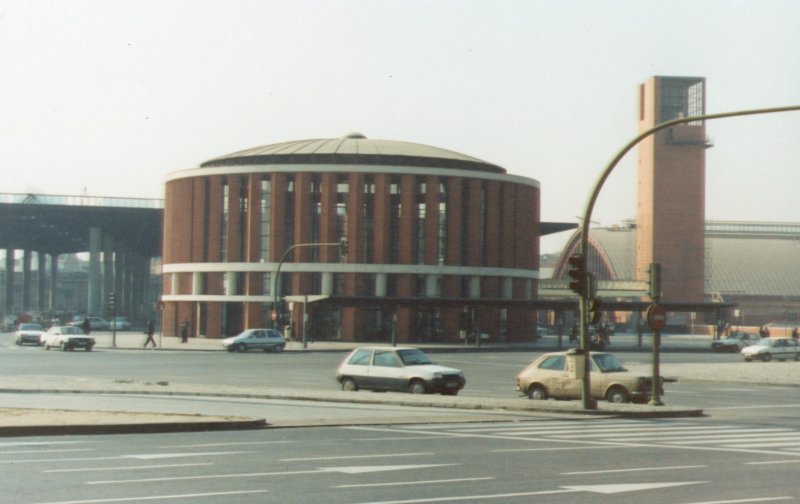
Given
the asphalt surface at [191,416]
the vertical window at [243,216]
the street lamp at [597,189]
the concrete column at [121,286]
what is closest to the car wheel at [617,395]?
the asphalt surface at [191,416]

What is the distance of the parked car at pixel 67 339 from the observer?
60250 millimetres

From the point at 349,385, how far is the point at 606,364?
6846mm

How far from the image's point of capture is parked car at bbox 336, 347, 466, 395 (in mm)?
28734

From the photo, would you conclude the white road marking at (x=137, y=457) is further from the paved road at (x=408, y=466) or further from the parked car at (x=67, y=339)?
the parked car at (x=67, y=339)

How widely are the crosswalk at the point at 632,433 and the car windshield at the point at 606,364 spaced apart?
536cm

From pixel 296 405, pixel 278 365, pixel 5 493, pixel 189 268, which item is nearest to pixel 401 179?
pixel 189 268

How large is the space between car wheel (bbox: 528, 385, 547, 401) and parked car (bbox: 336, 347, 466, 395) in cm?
199

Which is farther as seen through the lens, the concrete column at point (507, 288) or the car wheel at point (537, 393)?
the concrete column at point (507, 288)

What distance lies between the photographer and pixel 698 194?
421 ft

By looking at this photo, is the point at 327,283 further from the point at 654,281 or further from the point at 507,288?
the point at 654,281

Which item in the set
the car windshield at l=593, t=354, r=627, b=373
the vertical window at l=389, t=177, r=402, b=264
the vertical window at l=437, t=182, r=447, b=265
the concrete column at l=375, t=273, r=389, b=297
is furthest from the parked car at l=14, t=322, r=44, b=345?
the car windshield at l=593, t=354, r=627, b=373

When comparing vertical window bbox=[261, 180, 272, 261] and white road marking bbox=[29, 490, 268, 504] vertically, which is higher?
vertical window bbox=[261, 180, 272, 261]

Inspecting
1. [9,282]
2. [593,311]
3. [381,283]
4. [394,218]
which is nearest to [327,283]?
[381,283]

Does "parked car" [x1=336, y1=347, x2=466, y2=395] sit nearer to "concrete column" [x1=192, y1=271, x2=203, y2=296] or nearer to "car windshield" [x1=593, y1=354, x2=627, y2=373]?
"car windshield" [x1=593, y1=354, x2=627, y2=373]
